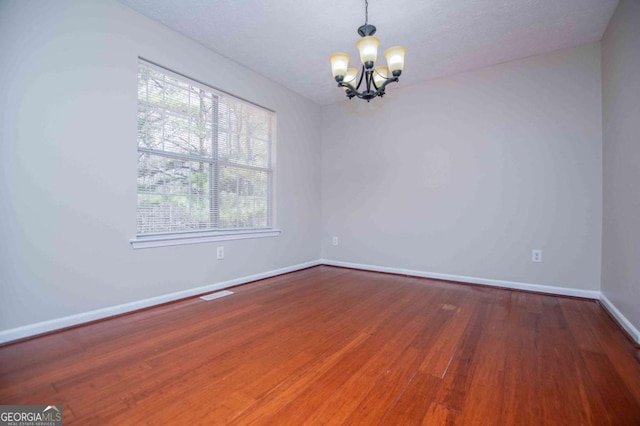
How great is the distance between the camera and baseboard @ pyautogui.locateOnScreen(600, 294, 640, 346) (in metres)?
1.86

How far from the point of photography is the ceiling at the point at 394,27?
7.42 ft

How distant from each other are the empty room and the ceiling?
0.03 meters

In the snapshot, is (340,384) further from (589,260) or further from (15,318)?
(589,260)

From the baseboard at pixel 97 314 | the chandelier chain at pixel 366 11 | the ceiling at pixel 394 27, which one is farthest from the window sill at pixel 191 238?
the chandelier chain at pixel 366 11

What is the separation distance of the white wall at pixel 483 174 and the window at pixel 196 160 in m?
1.45

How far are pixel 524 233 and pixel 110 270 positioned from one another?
396cm

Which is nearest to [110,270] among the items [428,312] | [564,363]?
[428,312]

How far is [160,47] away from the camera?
99.3 inches

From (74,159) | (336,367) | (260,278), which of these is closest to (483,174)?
(336,367)

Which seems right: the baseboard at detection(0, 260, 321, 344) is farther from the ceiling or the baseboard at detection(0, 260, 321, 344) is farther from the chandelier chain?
the chandelier chain

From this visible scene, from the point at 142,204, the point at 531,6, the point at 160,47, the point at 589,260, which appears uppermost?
the point at 531,6

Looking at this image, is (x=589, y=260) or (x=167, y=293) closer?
(x=167, y=293)

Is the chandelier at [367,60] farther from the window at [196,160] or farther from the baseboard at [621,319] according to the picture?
the baseboard at [621,319]

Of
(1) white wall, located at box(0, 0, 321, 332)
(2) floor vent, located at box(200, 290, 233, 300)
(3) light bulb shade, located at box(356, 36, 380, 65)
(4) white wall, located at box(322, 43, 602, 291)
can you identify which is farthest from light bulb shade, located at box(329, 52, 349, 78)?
(2) floor vent, located at box(200, 290, 233, 300)
